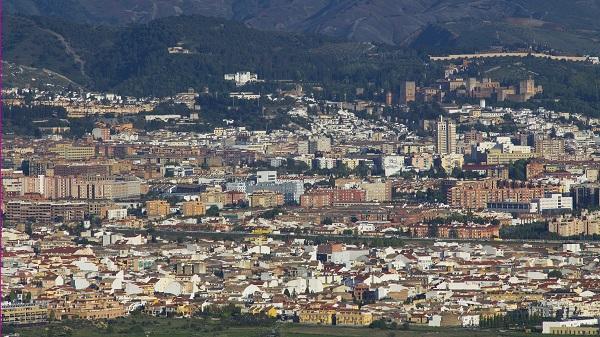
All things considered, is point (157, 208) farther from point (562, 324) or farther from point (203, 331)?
point (562, 324)

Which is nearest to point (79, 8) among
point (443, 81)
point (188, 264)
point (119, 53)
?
point (119, 53)

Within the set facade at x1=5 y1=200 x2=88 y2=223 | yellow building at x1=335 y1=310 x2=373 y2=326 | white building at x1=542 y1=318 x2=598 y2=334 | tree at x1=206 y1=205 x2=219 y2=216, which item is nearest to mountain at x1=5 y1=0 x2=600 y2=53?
tree at x1=206 y1=205 x2=219 y2=216

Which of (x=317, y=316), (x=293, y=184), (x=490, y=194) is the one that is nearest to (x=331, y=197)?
(x=293, y=184)

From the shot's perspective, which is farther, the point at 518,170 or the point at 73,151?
the point at 73,151

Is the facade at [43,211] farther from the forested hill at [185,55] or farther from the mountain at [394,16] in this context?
the mountain at [394,16]

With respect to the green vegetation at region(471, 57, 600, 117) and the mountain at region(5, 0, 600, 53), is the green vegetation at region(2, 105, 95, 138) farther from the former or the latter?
the mountain at region(5, 0, 600, 53)
